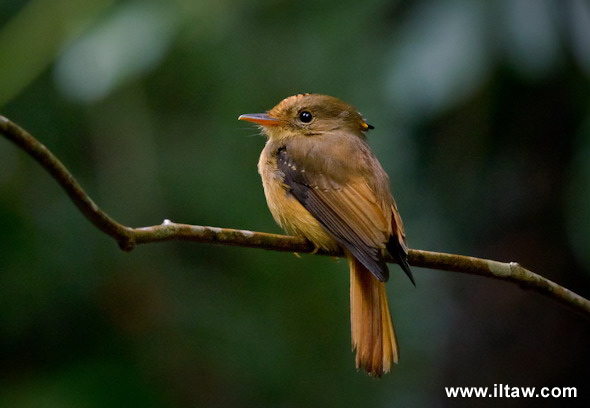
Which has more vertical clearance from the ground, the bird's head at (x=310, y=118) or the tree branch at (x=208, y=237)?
the bird's head at (x=310, y=118)

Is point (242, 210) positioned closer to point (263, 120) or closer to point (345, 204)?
point (263, 120)

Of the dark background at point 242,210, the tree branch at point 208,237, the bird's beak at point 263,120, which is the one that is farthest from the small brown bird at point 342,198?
the dark background at point 242,210

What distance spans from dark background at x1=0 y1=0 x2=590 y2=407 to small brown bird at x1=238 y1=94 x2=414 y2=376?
1.11 feet

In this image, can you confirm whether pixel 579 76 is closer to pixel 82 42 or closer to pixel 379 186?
pixel 379 186

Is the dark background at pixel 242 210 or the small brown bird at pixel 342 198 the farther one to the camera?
the dark background at pixel 242 210

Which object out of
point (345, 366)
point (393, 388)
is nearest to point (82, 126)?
point (345, 366)

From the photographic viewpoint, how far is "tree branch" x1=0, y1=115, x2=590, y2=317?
1.94 meters

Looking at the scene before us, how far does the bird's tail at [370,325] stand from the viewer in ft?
10.2

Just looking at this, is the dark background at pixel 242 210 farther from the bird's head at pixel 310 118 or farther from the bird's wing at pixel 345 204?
the bird's wing at pixel 345 204

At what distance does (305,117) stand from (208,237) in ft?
6.00

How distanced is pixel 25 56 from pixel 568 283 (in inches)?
128

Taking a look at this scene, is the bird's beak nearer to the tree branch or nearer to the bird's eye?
the bird's eye

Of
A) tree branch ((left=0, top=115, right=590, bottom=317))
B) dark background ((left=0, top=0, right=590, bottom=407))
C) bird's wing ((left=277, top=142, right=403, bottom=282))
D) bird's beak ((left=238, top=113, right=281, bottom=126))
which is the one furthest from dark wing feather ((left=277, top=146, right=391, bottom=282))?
dark background ((left=0, top=0, right=590, bottom=407))

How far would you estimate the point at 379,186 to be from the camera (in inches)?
141
